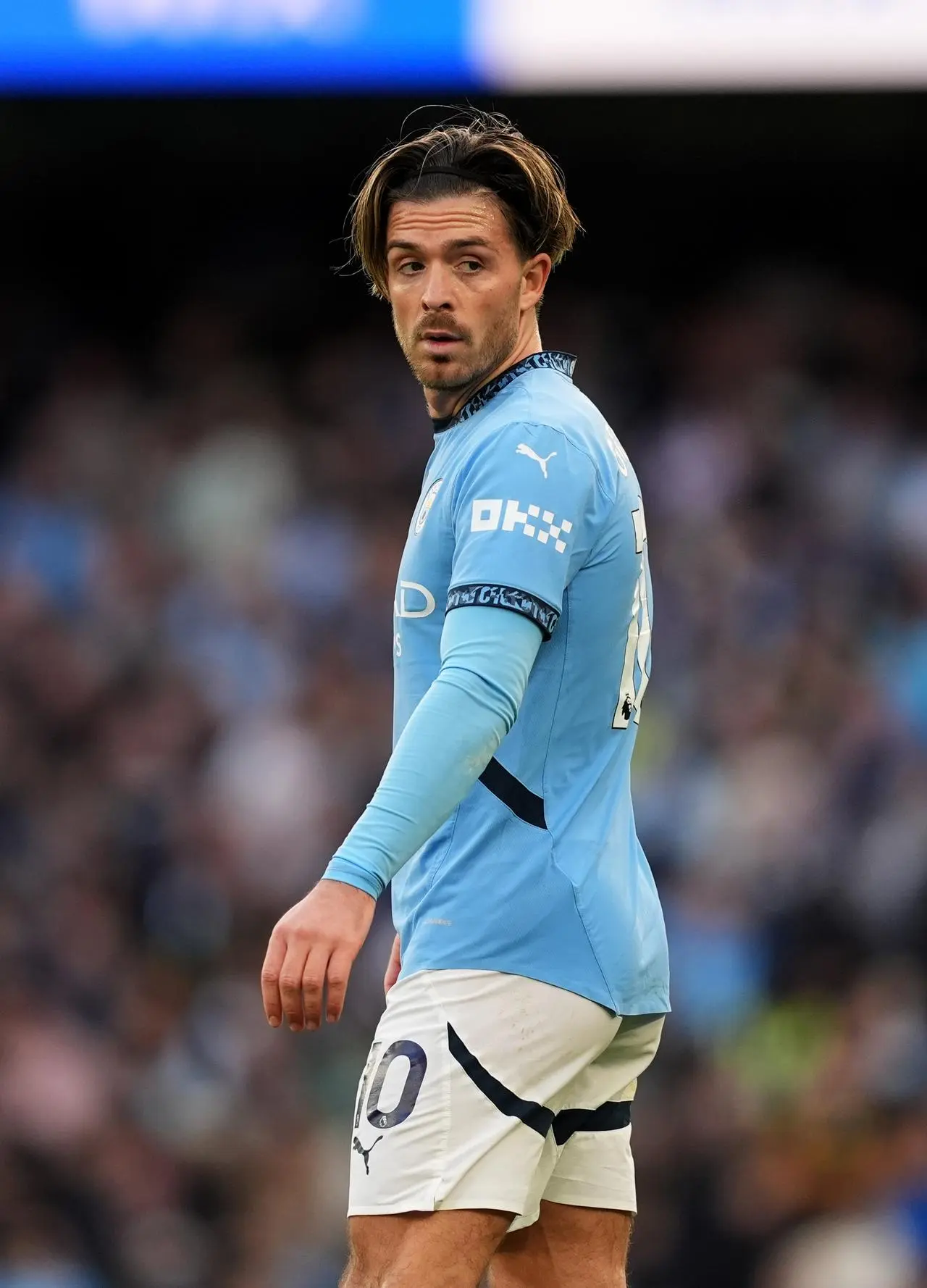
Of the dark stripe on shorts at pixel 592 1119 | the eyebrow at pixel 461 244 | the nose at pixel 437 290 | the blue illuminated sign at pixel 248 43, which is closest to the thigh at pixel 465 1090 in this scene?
the dark stripe on shorts at pixel 592 1119

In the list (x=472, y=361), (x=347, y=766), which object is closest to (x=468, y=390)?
(x=472, y=361)

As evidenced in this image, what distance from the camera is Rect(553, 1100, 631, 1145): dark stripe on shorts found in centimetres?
300

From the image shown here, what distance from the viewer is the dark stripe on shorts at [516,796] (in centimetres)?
289

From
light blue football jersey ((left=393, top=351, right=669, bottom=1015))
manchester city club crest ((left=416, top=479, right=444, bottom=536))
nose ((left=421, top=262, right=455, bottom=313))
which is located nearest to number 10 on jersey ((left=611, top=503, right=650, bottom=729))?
light blue football jersey ((left=393, top=351, right=669, bottom=1015))

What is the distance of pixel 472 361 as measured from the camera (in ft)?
10.0

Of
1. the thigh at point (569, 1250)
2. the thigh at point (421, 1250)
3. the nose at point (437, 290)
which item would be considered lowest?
the thigh at point (569, 1250)

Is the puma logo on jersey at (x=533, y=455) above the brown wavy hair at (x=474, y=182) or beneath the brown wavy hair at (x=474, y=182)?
beneath

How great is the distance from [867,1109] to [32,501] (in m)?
4.63

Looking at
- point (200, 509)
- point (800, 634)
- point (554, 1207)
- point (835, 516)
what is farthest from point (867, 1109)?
point (554, 1207)

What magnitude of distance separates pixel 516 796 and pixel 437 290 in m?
0.82

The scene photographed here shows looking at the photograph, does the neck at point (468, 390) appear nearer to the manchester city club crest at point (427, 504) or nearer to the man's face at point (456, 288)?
the man's face at point (456, 288)

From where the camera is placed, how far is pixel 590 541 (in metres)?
2.90

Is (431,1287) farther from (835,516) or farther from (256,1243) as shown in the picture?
(835,516)

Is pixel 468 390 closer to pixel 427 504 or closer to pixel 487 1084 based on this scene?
pixel 427 504
